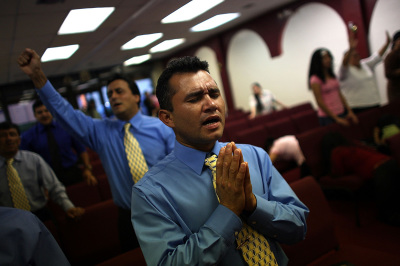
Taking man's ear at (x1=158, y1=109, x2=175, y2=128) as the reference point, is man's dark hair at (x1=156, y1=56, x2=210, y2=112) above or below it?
above

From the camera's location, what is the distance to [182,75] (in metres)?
0.96

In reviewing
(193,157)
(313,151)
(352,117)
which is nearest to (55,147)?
(193,157)

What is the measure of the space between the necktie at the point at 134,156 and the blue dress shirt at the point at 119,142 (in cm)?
3

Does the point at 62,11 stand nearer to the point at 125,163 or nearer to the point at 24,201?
the point at 24,201

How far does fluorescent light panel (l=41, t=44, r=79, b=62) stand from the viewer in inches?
36.8

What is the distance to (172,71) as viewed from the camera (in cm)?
98

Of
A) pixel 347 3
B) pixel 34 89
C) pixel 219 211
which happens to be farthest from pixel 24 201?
pixel 347 3

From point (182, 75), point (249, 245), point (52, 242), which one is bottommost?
point (249, 245)

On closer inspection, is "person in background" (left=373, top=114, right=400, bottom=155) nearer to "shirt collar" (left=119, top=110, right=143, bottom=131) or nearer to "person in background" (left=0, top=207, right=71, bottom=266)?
"shirt collar" (left=119, top=110, right=143, bottom=131)

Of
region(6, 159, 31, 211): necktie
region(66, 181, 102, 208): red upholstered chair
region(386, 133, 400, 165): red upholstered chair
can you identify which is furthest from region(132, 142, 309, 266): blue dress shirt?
region(386, 133, 400, 165): red upholstered chair

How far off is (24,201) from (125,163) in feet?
2.20

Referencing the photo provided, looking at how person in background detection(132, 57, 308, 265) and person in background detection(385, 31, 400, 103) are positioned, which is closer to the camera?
person in background detection(132, 57, 308, 265)

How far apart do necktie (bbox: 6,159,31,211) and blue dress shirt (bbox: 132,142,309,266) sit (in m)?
0.42

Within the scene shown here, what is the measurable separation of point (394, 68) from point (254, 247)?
171 cm
